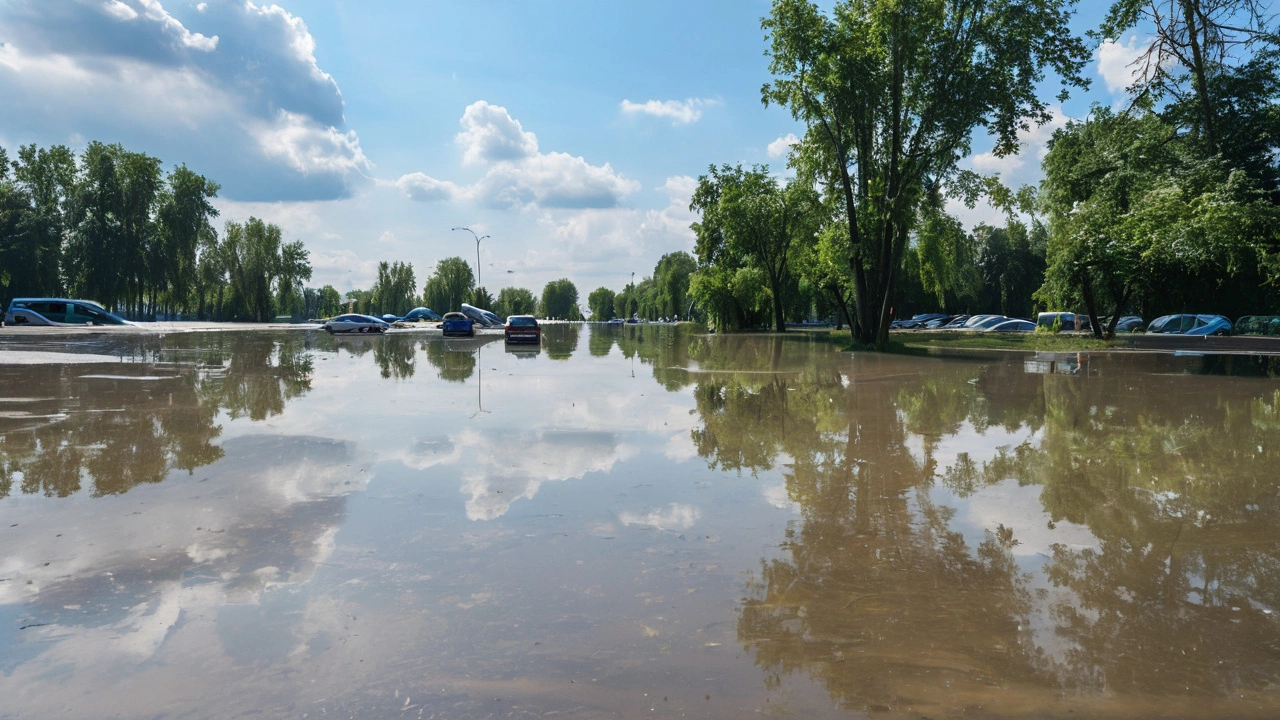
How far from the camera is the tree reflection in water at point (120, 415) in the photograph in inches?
320

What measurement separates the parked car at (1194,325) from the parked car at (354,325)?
55844 millimetres

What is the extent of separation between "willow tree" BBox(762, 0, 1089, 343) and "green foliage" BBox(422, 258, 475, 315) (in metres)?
106

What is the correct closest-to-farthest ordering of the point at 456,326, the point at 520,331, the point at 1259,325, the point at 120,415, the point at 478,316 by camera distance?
the point at 120,415 < the point at 1259,325 < the point at 520,331 < the point at 456,326 < the point at 478,316

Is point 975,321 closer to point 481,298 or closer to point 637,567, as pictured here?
point 637,567

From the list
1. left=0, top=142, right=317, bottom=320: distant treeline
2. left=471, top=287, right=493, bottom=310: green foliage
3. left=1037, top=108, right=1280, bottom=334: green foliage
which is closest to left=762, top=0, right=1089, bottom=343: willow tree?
left=1037, top=108, right=1280, bottom=334: green foliage

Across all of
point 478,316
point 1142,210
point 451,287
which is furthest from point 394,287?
point 1142,210

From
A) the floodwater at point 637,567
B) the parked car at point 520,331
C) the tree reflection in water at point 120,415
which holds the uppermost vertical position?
the parked car at point 520,331

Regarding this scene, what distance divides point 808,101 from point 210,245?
85.5m

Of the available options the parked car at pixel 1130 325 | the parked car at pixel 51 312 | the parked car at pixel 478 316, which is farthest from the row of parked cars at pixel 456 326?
the parked car at pixel 1130 325

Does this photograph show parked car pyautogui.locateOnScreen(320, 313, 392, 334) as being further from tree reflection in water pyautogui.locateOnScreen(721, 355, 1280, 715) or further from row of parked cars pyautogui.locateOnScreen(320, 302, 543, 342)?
tree reflection in water pyautogui.locateOnScreen(721, 355, 1280, 715)

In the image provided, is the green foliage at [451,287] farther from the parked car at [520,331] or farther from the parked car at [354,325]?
the parked car at [520,331]

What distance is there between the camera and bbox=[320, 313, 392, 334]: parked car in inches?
2375

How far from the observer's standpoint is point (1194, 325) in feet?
135

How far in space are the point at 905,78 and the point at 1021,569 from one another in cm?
3177
